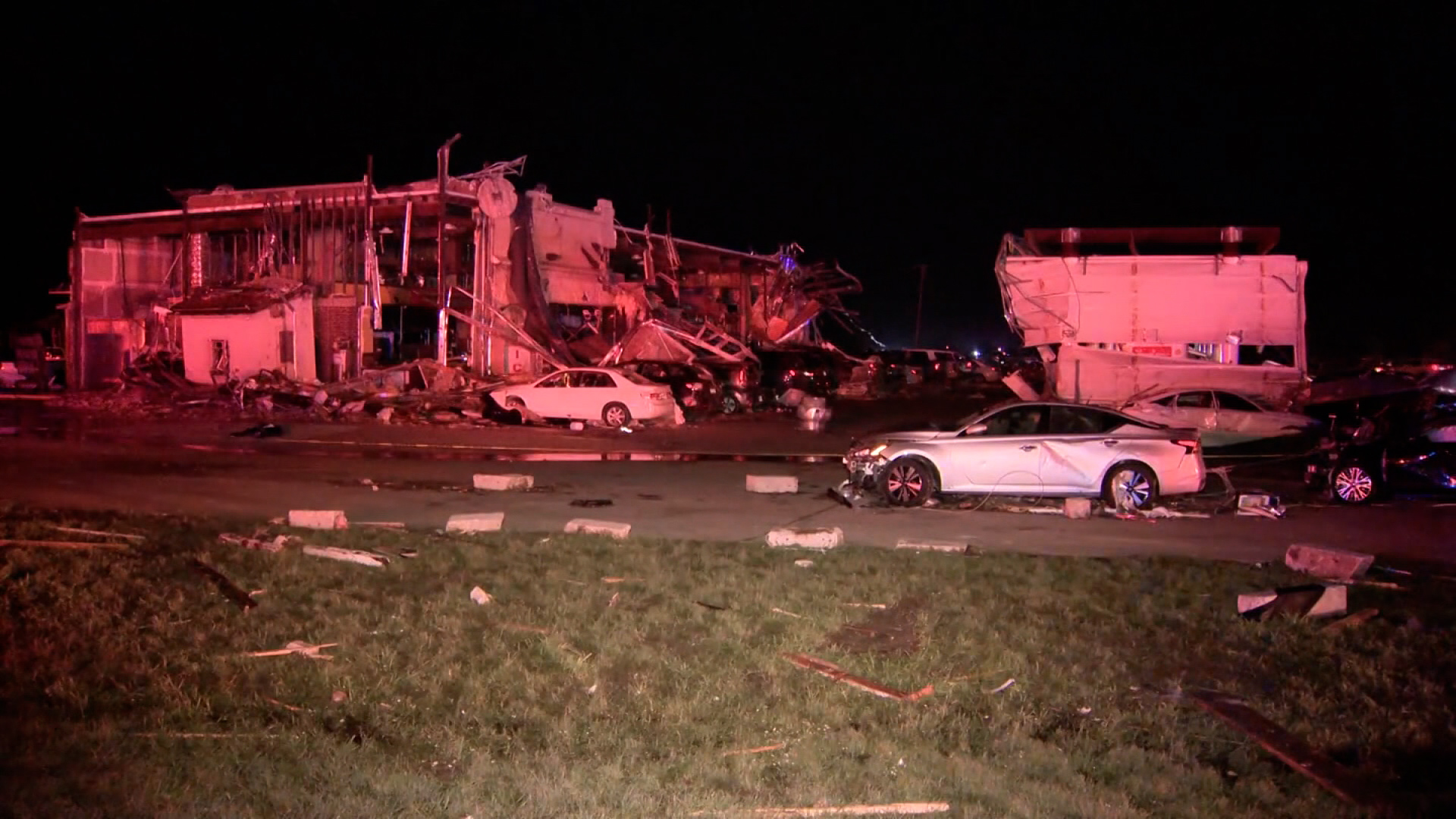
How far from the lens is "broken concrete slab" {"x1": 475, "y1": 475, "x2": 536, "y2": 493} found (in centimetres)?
1474

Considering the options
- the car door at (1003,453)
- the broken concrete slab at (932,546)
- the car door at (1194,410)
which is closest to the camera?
the broken concrete slab at (932,546)

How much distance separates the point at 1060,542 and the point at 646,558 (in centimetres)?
448

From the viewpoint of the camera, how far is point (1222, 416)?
776 inches

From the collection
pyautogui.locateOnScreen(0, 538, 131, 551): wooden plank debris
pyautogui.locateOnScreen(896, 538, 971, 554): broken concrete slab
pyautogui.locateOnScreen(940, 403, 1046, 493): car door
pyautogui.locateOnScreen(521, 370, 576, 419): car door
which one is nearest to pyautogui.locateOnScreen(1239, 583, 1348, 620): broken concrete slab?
pyautogui.locateOnScreen(896, 538, 971, 554): broken concrete slab

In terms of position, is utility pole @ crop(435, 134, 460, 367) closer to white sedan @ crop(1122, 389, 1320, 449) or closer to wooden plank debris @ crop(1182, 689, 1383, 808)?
white sedan @ crop(1122, 389, 1320, 449)

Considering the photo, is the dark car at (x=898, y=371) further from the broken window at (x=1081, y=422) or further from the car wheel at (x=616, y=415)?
the broken window at (x=1081, y=422)

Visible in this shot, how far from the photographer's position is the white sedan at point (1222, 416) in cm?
1953

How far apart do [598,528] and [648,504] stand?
294 cm

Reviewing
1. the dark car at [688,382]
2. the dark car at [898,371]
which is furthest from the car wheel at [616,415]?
the dark car at [898,371]

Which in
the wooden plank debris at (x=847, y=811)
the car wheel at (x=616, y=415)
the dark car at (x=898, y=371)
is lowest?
the wooden plank debris at (x=847, y=811)

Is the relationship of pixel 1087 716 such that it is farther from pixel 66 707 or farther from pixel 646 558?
pixel 66 707

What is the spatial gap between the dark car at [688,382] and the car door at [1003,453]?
14050 millimetres

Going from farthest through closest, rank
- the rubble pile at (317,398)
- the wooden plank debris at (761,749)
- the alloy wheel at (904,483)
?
the rubble pile at (317,398) < the alloy wheel at (904,483) < the wooden plank debris at (761,749)

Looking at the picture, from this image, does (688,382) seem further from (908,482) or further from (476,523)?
(476,523)
